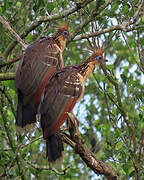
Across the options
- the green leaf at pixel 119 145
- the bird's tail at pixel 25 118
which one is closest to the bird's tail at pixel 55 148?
the bird's tail at pixel 25 118

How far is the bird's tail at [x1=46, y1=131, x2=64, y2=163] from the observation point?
4.16 m

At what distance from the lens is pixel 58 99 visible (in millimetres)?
4375

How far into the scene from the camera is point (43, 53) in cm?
484

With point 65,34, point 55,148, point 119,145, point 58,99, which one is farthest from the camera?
point 65,34

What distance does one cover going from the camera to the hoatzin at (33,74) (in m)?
4.46

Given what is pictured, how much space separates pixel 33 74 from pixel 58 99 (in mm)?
456

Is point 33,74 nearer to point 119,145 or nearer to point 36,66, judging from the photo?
point 36,66

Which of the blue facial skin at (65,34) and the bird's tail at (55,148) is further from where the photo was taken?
the blue facial skin at (65,34)

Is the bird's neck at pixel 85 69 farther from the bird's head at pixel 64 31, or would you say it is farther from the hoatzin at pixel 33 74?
the bird's head at pixel 64 31

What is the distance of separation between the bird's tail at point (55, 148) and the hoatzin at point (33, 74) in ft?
1.25

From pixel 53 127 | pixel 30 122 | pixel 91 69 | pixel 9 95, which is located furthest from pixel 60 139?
pixel 9 95

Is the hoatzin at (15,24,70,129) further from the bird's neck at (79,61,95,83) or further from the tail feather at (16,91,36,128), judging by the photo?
the bird's neck at (79,61,95,83)

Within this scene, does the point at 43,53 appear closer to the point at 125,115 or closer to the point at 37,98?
the point at 37,98

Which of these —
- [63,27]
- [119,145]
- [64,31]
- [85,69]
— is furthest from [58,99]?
[63,27]
